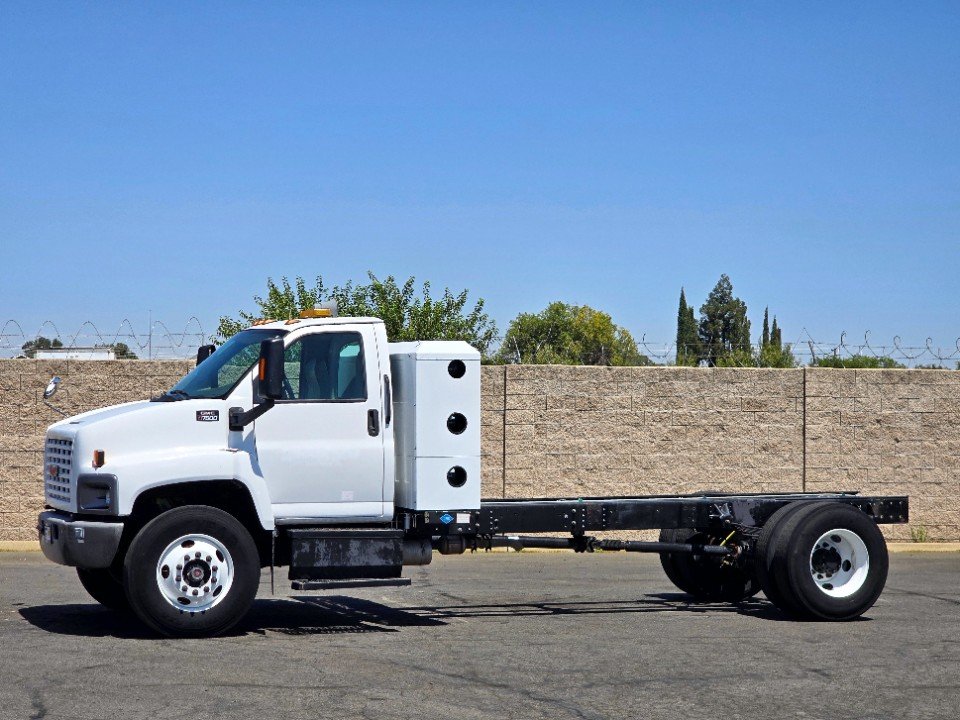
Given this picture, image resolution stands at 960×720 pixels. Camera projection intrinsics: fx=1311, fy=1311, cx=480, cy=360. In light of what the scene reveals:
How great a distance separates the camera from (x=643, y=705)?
7926 mm

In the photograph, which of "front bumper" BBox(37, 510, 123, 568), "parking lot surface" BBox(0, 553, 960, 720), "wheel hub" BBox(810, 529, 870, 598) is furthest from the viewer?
"wheel hub" BBox(810, 529, 870, 598)

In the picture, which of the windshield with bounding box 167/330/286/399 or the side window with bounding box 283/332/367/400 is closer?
the windshield with bounding box 167/330/286/399

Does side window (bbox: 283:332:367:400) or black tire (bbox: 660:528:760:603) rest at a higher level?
side window (bbox: 283:332:367:400)

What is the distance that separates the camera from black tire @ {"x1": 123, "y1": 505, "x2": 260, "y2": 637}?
32.4ft

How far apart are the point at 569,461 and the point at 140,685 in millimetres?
10426

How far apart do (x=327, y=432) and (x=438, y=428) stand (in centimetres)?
93

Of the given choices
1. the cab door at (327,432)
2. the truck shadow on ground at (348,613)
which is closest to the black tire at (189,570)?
the truck shadow on ground at (348,613)

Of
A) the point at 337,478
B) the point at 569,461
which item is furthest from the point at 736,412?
the point at 337,478

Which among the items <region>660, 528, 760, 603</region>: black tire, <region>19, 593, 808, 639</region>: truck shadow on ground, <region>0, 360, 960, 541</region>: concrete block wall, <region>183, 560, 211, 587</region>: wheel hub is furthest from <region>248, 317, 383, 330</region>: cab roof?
<region>0, 360, 960, 541</region>: concrete block wall

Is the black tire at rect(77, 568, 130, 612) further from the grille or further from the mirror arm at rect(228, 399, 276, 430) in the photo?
the mirror arm at rect(228, 399, 276, 430)

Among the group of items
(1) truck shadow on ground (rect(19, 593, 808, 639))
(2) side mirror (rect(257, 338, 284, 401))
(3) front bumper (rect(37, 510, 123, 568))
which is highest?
(2) side mirror (rect(257, 338, 284, 401))

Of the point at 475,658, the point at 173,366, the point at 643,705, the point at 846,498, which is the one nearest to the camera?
the point at 643,705

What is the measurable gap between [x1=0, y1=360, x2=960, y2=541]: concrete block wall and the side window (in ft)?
22.9

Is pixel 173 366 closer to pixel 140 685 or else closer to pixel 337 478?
pixel 337 478
